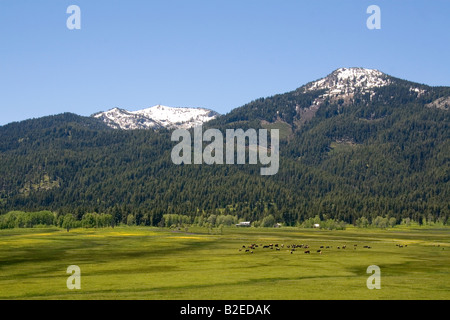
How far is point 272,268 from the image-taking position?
8875cm

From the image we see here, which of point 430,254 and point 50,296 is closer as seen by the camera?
point 50,296

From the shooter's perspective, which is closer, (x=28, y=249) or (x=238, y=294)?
(x=238, y=294)

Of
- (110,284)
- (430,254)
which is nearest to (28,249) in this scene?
(110,284)

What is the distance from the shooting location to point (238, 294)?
60375 millimetres

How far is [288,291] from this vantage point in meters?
62.8

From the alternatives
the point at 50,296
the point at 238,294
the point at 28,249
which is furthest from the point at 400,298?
the point at 28,249
